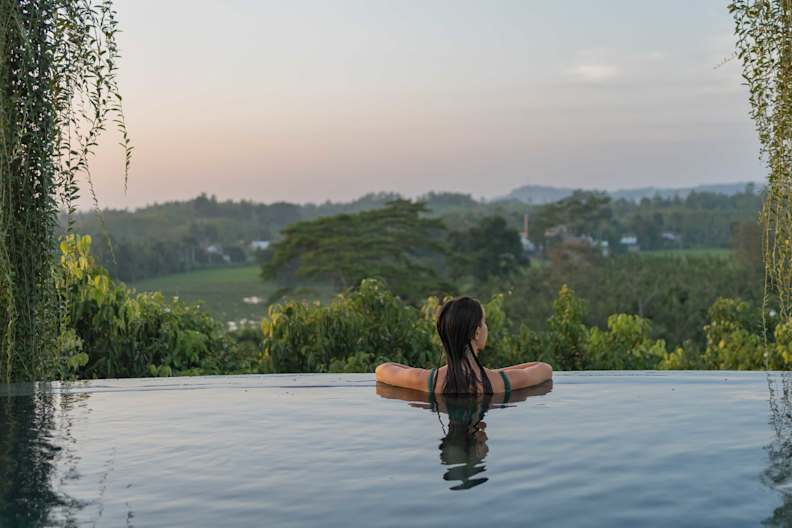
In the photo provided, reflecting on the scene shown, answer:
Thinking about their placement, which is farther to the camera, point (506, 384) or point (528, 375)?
point (528, 375)

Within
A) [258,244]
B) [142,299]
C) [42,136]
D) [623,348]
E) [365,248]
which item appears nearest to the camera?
[42,136]

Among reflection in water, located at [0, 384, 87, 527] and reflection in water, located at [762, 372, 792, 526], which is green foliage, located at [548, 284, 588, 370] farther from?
reflection in water, located at [0, 384, 87, 527]

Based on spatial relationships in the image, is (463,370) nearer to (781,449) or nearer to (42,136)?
(781,449)

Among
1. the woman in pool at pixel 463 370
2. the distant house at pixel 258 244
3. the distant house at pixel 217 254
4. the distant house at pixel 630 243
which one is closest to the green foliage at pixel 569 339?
the woman in pool at pixel 463 370

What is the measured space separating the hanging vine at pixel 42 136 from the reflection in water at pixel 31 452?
1.62 feet

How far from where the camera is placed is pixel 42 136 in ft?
19.8

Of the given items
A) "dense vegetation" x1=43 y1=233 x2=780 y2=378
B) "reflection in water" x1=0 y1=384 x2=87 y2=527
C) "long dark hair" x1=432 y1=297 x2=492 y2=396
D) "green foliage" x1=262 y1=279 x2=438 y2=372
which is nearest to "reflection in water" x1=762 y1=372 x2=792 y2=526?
"long dark hair" x1=432 y1=297 x2=492 y2=396

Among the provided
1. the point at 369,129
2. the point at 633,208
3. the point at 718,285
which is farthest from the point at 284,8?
the point at 633,208

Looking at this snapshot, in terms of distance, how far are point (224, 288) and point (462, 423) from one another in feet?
185

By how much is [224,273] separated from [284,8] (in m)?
41.1

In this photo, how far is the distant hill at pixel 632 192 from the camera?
7769 cm

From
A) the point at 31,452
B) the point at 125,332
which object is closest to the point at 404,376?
the point at 31,452

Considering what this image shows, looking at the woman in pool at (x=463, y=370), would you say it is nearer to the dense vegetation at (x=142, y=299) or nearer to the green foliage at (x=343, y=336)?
the dense vegetation at (x=142, y=299)

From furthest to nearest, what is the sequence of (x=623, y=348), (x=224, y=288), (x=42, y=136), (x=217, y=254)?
(x=217, y=254) < (x=224, y=288) < (x=623, y=348) < (x=42, y=136)
